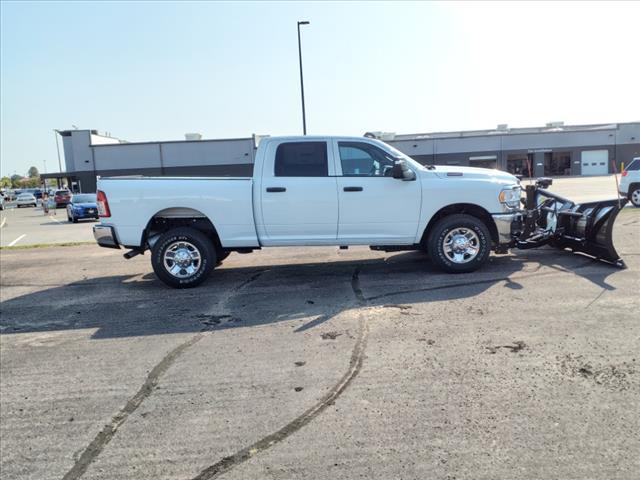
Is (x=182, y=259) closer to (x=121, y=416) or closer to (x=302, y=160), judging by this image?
(x=302, y=160)

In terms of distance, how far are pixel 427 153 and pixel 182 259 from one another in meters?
54.6

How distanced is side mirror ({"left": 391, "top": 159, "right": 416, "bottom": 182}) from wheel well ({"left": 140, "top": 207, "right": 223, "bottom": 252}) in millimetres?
2801

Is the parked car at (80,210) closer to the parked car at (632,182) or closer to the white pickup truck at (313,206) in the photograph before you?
the white pickup truck at (313,206)

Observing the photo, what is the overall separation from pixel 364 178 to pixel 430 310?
7.84ft

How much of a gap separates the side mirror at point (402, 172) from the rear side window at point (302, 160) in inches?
38.9

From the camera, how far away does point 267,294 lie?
Answer: 22.9 feet

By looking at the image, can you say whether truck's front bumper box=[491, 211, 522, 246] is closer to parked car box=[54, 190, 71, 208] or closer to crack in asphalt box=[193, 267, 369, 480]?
crack in asphalt box=[193, 267, 369, 480]

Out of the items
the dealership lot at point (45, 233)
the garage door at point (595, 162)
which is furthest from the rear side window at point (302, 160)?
the garage door at point (595, 162)

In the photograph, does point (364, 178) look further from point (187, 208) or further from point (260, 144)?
point (187, 208)

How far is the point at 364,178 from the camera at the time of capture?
24.2ft

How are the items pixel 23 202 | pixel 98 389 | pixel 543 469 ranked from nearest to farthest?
1. pixel 543 469
2. pixel 98 389
3. pixel 23 202

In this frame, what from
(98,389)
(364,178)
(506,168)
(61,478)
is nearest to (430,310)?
(364,178)

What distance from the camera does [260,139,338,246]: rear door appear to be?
7.38m

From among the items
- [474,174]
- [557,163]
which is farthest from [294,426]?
[557,163]
